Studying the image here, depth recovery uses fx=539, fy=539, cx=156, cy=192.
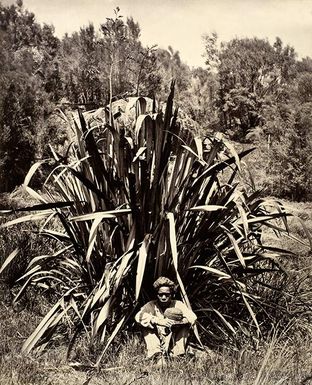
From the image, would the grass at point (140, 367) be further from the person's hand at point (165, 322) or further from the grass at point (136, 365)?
the person's hand at point (165, 322)

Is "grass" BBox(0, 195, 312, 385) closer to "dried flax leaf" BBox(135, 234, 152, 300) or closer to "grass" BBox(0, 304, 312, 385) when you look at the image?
"grass" BBox(0, 304, 312, 385)

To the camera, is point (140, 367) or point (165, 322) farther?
point (165, 322)

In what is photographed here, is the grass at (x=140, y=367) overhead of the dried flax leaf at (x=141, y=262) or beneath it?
beneath

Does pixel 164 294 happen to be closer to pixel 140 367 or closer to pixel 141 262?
pixel 141 262

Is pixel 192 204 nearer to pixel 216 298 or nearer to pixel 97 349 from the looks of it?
pixel 216 298

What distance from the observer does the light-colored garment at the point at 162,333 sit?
11.2 ft

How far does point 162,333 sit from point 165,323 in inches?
3.3

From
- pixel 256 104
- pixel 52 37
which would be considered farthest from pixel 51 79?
pixel 256 104

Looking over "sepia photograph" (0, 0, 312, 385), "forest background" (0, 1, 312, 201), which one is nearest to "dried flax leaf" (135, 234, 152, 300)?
"sepia photograph" (0, 0, 312, 385)

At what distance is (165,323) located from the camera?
344 cm

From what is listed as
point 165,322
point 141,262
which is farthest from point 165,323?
point 141,262

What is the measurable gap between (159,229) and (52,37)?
81.0ft

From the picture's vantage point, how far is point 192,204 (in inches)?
155

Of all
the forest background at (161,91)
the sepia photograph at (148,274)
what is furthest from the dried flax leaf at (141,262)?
the forest background at (161,91)
